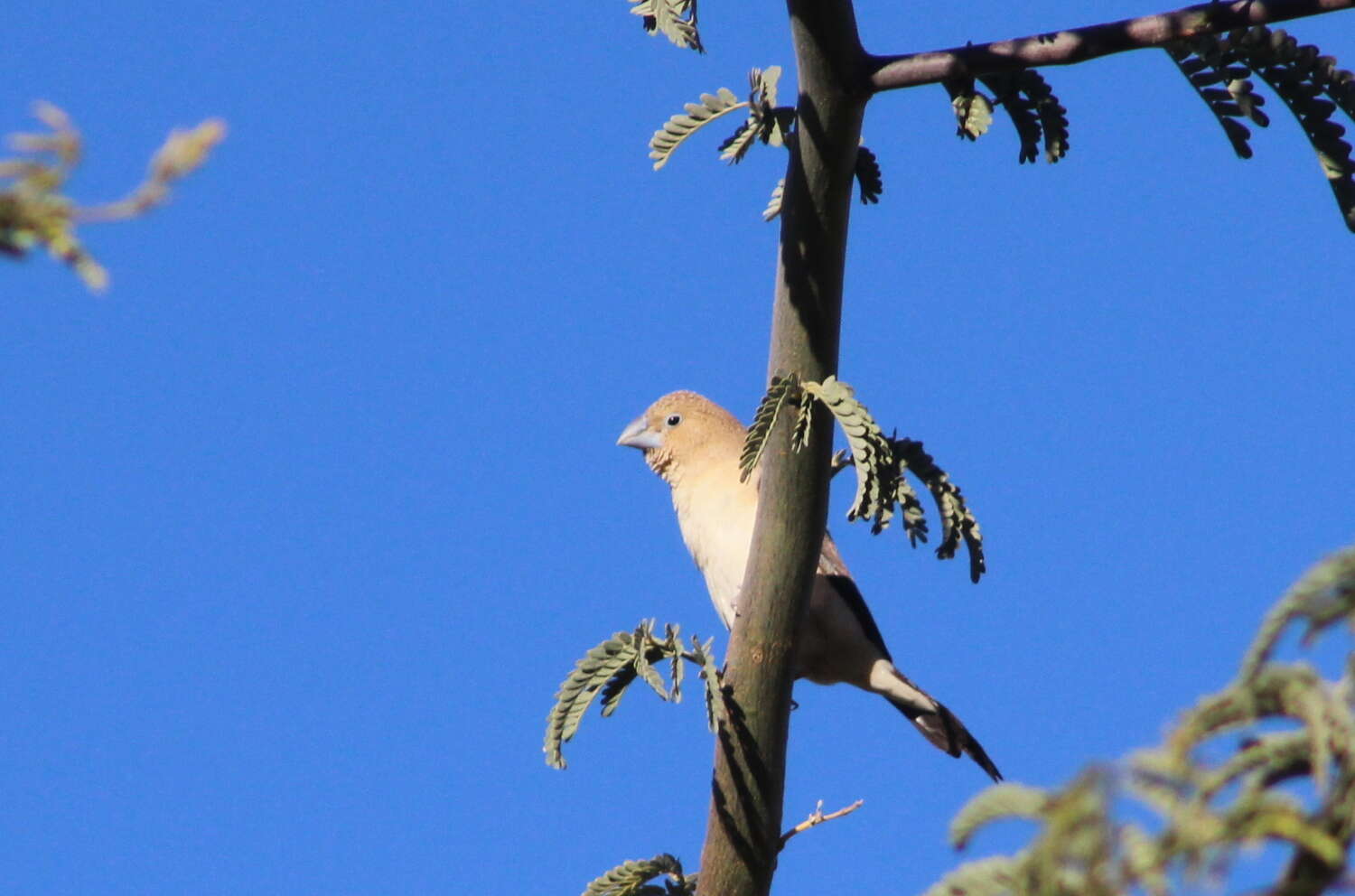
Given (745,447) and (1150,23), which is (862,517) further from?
(1150,23)

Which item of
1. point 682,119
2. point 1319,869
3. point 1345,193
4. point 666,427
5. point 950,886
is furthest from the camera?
point 666,427

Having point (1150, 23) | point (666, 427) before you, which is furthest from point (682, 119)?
point (666, 427)

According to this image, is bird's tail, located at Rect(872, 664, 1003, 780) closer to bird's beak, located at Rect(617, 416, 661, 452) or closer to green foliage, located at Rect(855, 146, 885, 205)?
bird's beak, located at Rect(617, 416, 661, 452)

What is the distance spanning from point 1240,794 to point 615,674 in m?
2.60

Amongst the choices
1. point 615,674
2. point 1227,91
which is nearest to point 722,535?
point 615,674

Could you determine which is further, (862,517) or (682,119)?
(682,119)

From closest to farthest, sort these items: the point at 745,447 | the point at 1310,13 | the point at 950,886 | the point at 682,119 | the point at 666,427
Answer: the point at 950,886 → the point at 1310,13 → the point at 745,447 → the point at 682,119 → the point at 666,427

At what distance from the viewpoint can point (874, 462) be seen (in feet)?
11.7

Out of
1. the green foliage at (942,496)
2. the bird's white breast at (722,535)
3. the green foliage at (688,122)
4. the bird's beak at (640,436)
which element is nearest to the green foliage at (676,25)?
the green foliage at (688,122)

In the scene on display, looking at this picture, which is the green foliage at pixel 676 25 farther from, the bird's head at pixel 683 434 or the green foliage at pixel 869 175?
the bird's head at pixel 683 434

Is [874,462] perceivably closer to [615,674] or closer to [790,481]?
[790,481]

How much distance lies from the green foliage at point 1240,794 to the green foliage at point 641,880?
8.06ft

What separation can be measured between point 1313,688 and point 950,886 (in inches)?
18.4

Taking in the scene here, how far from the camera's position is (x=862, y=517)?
145 inches
